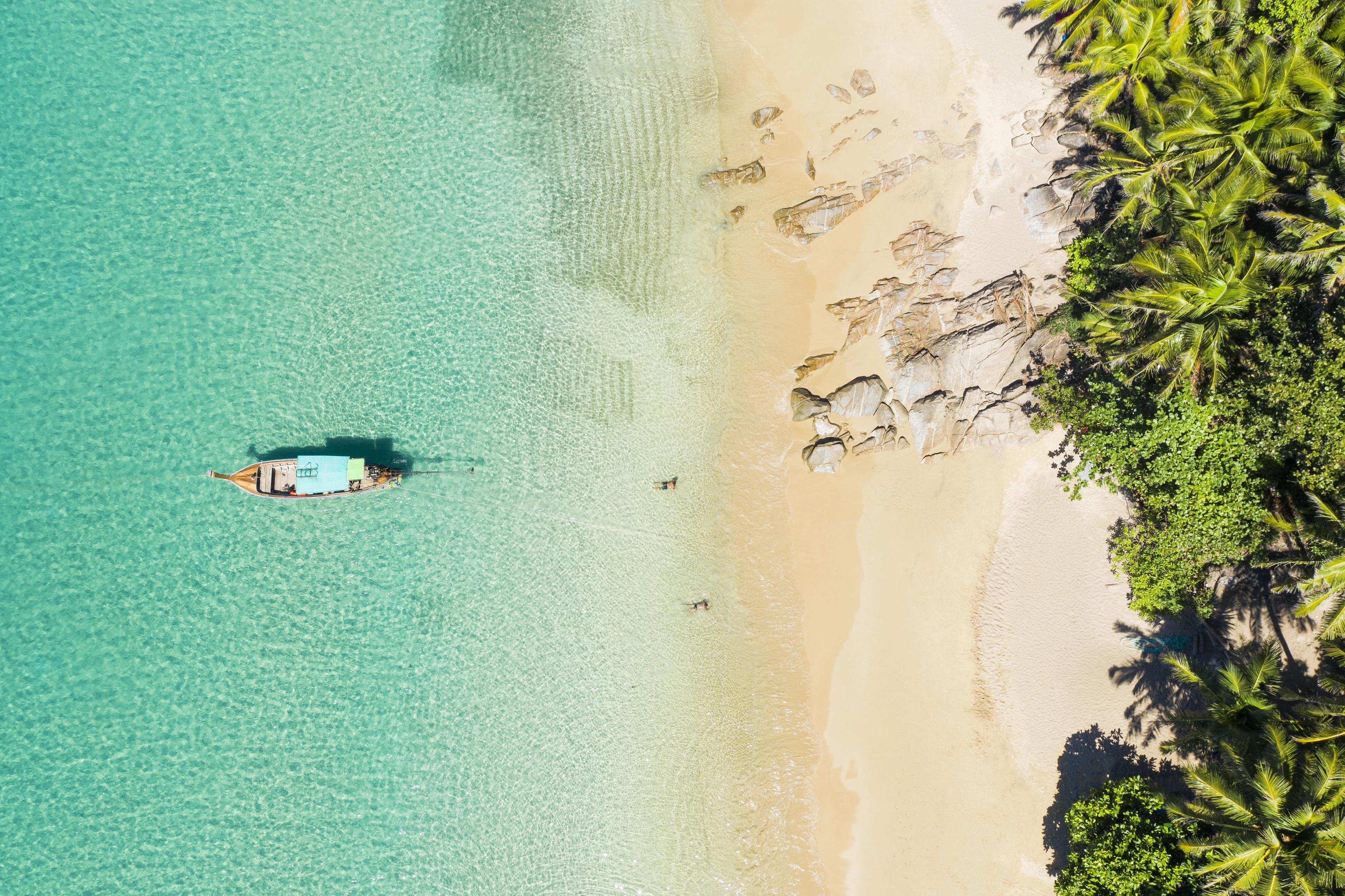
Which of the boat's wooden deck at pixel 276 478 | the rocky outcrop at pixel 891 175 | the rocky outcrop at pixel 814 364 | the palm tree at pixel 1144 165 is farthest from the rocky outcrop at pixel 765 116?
the boat's wooden deck at pixel 276 478

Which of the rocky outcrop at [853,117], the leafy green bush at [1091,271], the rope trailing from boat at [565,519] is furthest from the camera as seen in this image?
the rocky outcrop at [853,117]

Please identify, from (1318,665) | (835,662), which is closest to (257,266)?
(835,662)

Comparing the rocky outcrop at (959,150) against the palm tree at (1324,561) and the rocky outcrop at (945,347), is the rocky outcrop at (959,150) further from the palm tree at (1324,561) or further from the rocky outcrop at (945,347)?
the palm tree at (1324,561)

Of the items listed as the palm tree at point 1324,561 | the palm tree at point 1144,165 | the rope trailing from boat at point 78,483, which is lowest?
the palm tree at point 1324,561

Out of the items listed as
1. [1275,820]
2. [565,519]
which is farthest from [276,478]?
[1275,820]

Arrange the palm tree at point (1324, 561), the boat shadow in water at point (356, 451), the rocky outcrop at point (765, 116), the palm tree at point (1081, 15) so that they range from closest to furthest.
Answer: the palm tree at point (1324, 561), the palm tree at point (1081, 15), the boat shadow in water at point (356, 451), the rocky outcrop at point (765, 116)

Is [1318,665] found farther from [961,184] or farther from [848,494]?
[961,184]
